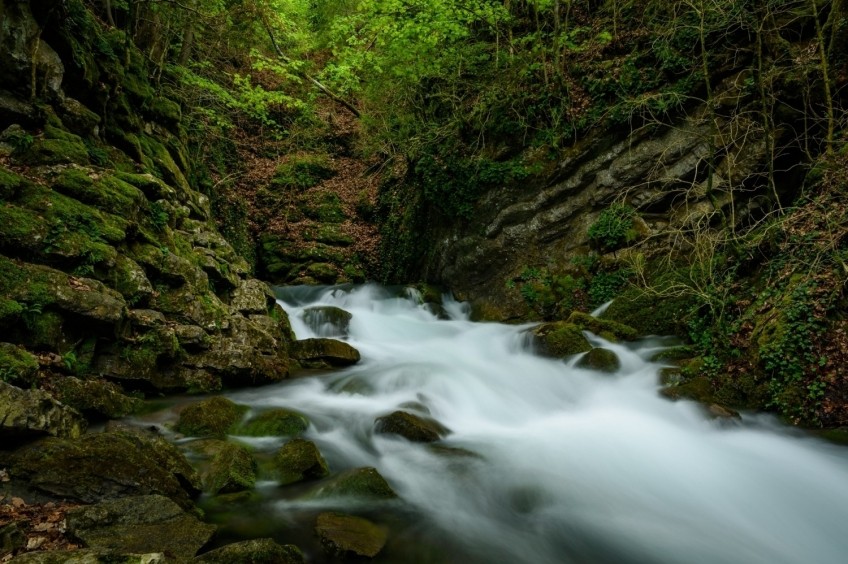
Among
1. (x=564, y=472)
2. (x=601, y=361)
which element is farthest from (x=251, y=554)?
(x=601, y=361)

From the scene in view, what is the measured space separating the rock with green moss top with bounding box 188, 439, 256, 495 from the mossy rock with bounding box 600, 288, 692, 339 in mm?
6895

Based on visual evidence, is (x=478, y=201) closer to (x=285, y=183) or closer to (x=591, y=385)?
(x=591, y=385)

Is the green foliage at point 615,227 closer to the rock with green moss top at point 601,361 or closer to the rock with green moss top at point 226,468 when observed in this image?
the rock with green moss top at point 601,361

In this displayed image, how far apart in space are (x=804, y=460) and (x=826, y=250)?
2.75m

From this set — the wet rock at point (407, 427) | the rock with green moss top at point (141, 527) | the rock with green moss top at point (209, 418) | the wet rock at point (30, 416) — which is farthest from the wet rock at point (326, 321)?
the rock with green moss top at point (141, 527)

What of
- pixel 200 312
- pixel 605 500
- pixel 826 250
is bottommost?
pixel 605 500

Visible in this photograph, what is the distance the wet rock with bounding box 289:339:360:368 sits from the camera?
845cm

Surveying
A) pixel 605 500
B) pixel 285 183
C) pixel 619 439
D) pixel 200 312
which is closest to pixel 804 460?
pixel 619 439

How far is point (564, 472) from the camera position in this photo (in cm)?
535

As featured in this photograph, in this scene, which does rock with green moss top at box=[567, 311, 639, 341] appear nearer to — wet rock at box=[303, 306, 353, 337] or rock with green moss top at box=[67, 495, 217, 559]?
wet rock at box=[303, 306, 353, 337]

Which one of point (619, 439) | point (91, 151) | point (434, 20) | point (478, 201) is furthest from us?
point (478, 201)

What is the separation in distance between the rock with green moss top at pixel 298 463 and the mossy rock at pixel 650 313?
20.5 feet

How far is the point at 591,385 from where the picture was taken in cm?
770

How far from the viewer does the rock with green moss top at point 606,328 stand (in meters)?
8.99
